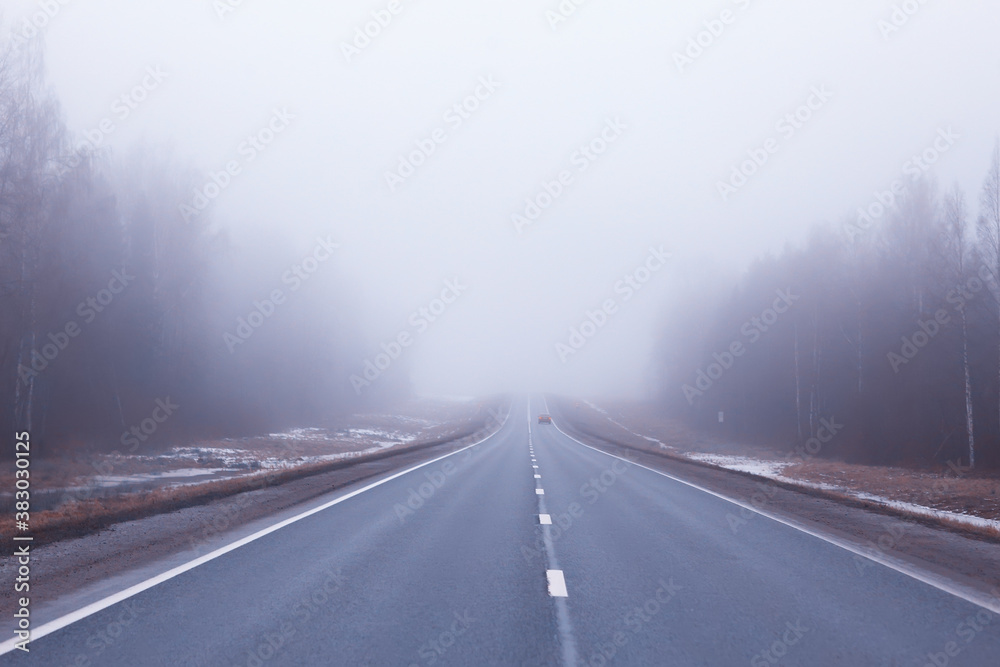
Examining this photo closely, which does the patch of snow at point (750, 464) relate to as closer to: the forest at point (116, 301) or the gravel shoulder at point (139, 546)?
the gravel shoulder at point (139, 546)

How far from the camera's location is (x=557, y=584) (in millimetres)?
7766

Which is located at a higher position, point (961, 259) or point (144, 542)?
point (961, 259)

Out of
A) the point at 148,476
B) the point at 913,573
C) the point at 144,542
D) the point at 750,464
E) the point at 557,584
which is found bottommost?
the point at 750,464

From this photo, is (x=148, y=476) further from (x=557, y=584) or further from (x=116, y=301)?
(x=557, y=584)

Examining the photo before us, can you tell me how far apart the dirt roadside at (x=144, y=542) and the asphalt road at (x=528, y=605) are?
34.6 inches

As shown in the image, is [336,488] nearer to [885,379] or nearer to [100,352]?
[100,352]

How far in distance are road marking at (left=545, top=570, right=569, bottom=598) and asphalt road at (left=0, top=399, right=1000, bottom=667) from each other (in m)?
0.02

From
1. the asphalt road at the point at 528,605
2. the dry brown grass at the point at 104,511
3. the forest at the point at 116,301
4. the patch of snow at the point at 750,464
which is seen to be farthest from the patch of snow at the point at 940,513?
the forest at the point at 116,301

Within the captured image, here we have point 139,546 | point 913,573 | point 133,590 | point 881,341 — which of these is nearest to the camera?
point 133,590

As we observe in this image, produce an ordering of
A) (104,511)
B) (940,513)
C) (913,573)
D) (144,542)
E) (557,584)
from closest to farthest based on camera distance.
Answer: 1. (557,584)
2. (913,573)
3. (144,542)
4. (104,511)
5. (940,513)

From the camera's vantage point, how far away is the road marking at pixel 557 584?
7.32 meters

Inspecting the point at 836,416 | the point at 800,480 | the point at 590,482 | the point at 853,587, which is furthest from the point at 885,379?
the point at 853,587

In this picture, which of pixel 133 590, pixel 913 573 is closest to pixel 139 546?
pixel 133 590

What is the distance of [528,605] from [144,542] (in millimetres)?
5940
